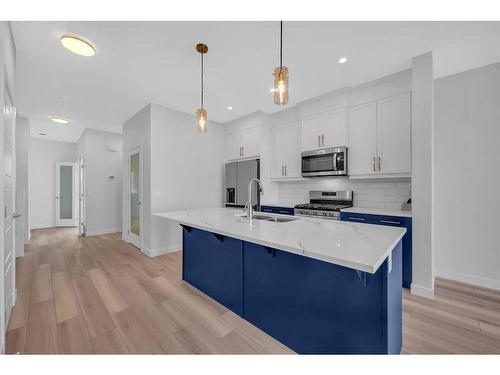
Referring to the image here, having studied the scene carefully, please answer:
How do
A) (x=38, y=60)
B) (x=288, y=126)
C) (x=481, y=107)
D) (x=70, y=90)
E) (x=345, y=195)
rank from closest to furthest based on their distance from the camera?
1. (x=38, y=60)
2. (x=481, y=107)
3. (x=70, y=90)
4. (x=345, y=195)
5. (x=288, y=126)

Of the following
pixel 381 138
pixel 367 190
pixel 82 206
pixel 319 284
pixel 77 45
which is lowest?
pixel 319 284

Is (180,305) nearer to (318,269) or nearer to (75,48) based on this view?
(318,269)

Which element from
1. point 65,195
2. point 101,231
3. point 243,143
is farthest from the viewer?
point 65,195

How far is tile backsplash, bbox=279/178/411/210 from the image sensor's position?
10.1 feet

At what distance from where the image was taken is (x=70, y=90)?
3.23 metres

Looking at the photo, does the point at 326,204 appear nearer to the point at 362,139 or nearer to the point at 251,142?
the point at 362,139

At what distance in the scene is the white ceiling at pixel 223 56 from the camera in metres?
1.99

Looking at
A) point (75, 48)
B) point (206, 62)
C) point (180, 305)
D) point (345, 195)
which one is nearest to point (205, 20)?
point (206, 62)

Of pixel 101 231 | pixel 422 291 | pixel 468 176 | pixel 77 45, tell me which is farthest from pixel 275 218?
pixel 101 231

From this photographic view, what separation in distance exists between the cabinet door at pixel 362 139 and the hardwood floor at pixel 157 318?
1719 millimetres

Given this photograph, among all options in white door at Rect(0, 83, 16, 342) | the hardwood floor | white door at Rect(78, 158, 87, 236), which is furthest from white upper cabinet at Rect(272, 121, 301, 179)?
white door at Rect(78, 158, 87, 236)

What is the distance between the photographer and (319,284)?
1458mm

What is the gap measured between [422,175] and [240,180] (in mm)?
2950
